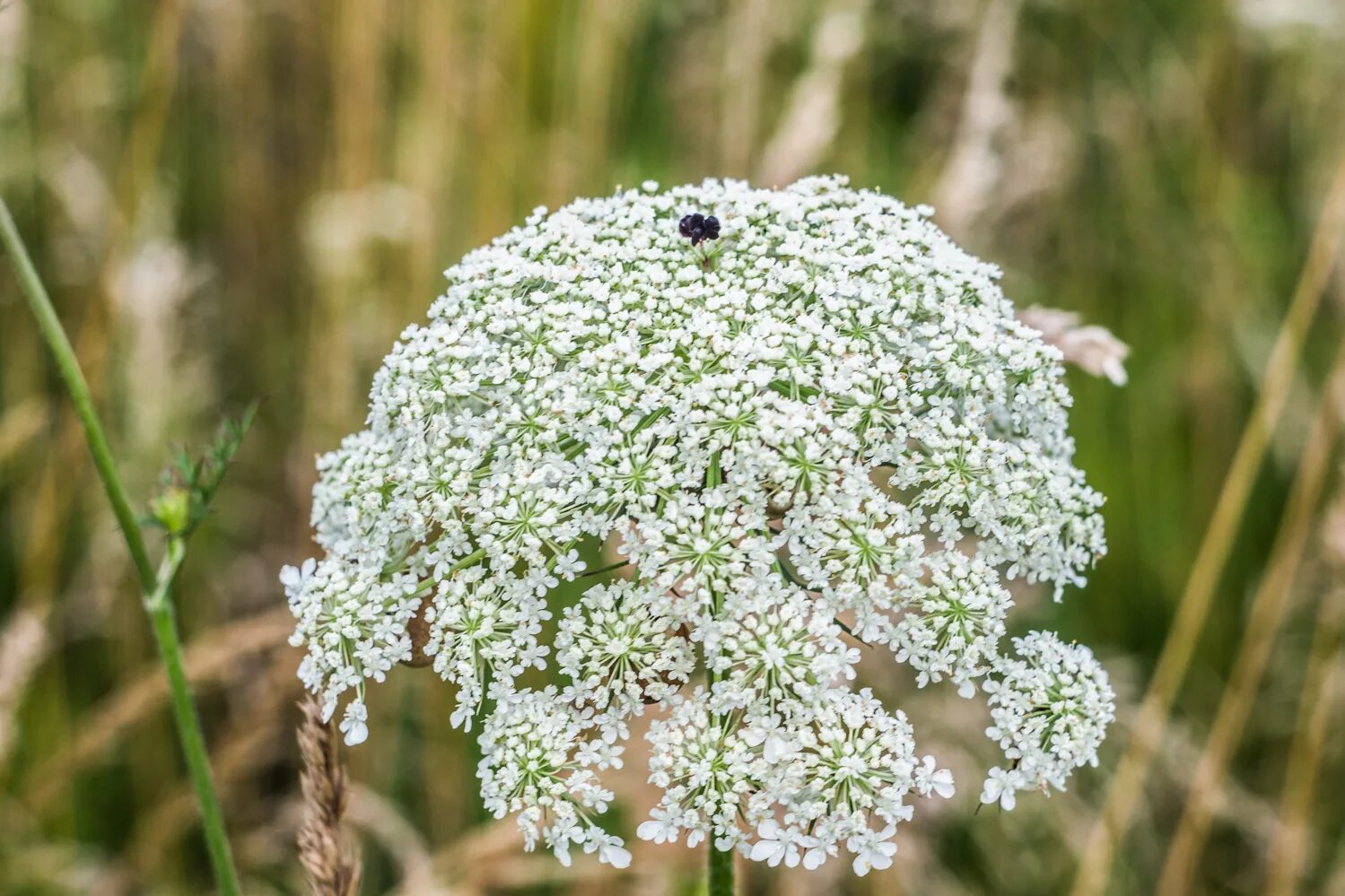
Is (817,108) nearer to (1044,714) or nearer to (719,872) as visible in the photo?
(1044,714)

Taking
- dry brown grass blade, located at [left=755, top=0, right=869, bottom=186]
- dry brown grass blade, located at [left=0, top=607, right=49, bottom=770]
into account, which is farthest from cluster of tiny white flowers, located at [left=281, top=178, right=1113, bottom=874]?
dry brown grass blade, located at [left=0, top=607, right=49, bottom=770]

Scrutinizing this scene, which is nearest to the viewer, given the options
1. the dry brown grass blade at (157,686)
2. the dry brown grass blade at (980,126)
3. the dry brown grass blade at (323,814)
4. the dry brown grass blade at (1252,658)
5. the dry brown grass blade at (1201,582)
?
the dry brown grass blade at (323,814)

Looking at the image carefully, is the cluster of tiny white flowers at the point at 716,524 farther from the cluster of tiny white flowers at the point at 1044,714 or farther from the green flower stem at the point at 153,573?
the green flower stem at the point at 153,573

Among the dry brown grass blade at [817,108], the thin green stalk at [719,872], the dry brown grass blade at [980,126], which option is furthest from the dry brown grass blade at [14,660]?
the dry brown grass blade at [980,126]

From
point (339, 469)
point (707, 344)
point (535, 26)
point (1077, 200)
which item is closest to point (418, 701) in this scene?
point (339, 469)

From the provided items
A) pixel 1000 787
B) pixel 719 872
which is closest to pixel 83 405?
pixel 719 872

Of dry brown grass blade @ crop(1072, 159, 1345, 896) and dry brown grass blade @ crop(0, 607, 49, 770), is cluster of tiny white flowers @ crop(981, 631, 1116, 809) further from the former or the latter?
dry brown grass blade @ crop(0, 607, 49, 770)

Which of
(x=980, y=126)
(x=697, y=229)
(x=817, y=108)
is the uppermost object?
(x=817, y=108)
